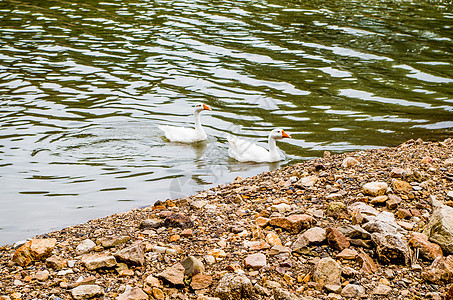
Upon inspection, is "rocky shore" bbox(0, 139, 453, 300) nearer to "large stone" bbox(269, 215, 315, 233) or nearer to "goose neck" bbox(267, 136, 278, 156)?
"large stone" bbox(269, 215, 315, 233)

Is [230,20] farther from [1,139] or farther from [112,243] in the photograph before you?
[112,243]

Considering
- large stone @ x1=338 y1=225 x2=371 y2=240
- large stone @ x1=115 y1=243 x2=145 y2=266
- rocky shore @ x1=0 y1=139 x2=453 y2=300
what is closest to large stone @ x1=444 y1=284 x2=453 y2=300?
rocky shore @ x1=0 y1=139 x2=453 y2=300

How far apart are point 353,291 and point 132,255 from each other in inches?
85.8

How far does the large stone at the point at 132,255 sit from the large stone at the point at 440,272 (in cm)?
275

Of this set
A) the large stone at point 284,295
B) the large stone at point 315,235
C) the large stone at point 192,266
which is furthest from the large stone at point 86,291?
the large stone at point 315,235

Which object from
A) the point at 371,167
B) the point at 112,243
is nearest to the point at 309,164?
the point at 371,167

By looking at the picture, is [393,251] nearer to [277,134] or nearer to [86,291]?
[86,291]

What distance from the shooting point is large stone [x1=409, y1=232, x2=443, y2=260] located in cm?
491

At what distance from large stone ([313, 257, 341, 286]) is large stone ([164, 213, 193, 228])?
1.83m

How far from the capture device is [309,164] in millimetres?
8891

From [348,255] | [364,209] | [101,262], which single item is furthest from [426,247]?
[101,262]

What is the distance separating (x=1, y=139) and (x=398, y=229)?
332 inches

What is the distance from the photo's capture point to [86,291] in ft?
14.8

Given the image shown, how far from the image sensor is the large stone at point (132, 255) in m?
4.97
